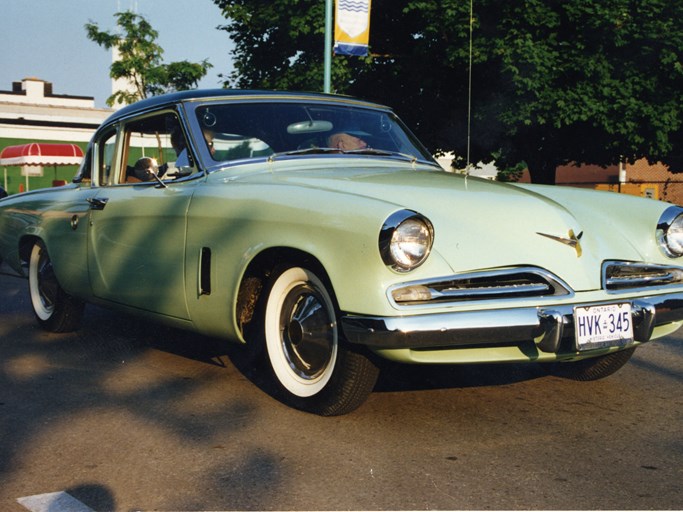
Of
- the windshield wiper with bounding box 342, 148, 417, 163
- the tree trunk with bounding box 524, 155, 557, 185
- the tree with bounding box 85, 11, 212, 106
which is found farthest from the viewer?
the tree with bounding box 85, 11, 212, 106

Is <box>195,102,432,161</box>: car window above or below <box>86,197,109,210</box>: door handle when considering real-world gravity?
above

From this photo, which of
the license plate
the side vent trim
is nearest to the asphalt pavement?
the license plate

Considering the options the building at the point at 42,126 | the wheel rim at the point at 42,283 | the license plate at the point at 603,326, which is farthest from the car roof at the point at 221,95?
the building at the point at 42,126

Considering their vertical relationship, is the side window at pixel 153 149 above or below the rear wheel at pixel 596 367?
above

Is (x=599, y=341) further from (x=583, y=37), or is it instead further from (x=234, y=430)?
(x=583, y=37)

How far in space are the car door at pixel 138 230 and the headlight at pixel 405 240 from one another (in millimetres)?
1459

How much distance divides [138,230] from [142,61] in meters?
26.4

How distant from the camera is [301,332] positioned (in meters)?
4.16

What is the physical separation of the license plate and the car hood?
0.42ft

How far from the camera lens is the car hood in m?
3.80

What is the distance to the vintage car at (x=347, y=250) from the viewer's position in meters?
3.68

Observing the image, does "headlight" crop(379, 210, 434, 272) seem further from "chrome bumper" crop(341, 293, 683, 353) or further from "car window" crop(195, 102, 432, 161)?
"car window" crop(195, 102, 432, 161)

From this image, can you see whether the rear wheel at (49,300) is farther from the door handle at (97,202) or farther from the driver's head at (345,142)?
the driver's head at (345,142)

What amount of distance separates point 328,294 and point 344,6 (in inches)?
415
